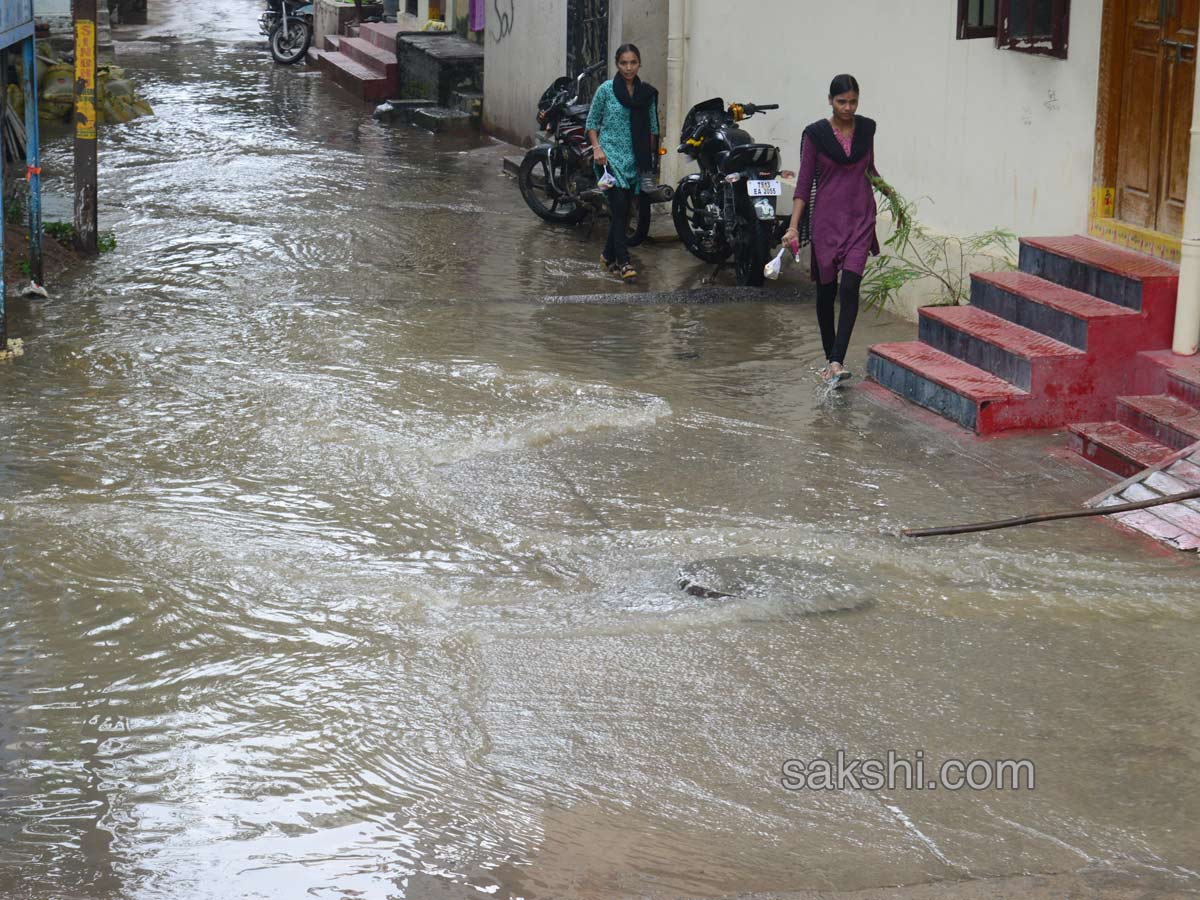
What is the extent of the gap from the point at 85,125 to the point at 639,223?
4.11 metres

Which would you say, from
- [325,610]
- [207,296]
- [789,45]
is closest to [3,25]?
[207,296]

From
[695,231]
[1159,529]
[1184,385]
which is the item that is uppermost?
[695,231]

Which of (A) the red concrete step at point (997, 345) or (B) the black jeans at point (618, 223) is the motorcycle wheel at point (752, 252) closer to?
(B) the black jeans at point (618, 223)

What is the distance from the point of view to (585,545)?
19.0 feet

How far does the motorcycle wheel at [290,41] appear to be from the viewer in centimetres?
2523

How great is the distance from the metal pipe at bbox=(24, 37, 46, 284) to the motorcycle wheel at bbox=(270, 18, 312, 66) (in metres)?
16.3

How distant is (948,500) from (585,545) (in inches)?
63.0

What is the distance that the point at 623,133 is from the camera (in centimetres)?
1077

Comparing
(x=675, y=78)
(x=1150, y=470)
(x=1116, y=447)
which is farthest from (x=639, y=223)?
(x=1150, y=470)

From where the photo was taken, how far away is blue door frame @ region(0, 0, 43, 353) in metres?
8.29

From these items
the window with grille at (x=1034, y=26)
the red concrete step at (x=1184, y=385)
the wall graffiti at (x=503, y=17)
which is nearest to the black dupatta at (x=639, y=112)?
the window with grille at (x=1034, y=26)

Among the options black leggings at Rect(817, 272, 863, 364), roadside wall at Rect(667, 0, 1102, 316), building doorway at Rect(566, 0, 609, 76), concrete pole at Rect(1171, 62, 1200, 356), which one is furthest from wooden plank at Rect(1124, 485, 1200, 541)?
building doorway at Rect(566, 0, 609, 76)

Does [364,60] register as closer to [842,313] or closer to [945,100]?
[945,100]

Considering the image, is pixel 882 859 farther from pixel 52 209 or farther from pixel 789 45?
pixel 52 209
